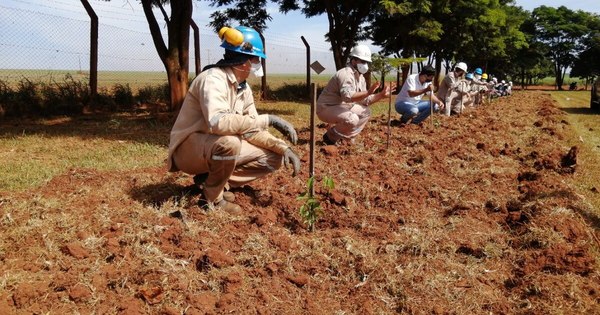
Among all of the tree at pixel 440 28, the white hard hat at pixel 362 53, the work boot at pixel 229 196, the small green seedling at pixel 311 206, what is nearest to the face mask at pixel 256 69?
the small green seedling at pixel 311 206

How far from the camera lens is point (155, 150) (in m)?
6.24

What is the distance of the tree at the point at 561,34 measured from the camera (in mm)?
54438

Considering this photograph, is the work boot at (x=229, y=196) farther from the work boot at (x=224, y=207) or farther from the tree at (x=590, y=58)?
the tree at (x=590, y=58)

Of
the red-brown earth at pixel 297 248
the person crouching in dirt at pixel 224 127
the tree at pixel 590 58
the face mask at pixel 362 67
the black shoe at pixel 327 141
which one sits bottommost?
the red-brown earth at pixel 297 248

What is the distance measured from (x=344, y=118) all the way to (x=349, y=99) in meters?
0.30

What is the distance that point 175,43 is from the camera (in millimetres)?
8445

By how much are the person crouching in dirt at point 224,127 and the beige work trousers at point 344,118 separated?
290 cm

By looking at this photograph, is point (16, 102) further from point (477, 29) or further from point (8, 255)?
point (477, 29)

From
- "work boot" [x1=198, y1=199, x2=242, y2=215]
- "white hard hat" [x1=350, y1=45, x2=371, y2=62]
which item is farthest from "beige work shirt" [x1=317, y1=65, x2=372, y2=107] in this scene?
"work boot" [x1=198, y1=199, x2=242, y2=215]

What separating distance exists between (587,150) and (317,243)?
599 cm

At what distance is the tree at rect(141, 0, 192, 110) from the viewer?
A: 27.2 feet

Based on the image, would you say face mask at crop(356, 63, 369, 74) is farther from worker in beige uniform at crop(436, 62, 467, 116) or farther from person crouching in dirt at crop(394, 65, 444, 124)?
worker in beige uniform at crop(436, 62, 467, 116)

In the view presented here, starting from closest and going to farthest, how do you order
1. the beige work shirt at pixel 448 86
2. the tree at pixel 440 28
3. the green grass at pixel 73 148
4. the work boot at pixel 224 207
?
the work boot at pixel 224 207
the green grass at pixel 73 148
the beige work shirt at pixel 448 86
the tree at pixel 440 28

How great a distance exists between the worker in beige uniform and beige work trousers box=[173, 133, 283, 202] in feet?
25.7
